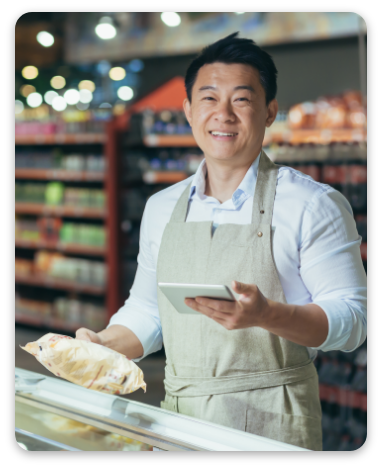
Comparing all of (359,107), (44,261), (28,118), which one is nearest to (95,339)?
(359,107)

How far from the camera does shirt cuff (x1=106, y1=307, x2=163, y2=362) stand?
5.58ft

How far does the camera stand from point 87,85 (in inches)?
255

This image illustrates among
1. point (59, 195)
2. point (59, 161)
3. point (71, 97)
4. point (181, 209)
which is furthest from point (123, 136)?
point (181, 209)

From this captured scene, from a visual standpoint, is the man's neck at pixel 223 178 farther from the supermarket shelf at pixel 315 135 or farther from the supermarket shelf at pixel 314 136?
the supermarket shelf at pixel 315 135

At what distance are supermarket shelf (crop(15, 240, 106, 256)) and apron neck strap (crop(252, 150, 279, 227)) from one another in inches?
151

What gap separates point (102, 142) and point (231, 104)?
3922 millimetres

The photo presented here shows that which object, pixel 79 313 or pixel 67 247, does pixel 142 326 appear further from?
pixel 67 247

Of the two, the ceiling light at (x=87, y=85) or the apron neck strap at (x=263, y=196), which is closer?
the apron neck strap at (x=263, y=196)

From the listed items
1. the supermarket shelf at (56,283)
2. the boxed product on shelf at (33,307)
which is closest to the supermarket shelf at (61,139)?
the supermarket shelf at (56,283)

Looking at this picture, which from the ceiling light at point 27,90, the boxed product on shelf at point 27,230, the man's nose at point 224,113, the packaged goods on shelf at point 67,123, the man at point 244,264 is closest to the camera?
the man at point 244,264

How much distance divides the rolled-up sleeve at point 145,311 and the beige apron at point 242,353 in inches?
4.6

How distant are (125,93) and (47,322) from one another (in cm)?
287

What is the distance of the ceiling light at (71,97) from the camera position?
599 cm
